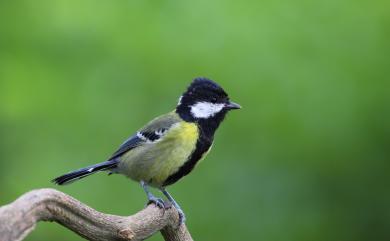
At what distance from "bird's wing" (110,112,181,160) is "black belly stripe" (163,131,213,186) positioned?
24 centimetres

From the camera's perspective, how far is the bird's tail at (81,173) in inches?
142

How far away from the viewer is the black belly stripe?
397cm

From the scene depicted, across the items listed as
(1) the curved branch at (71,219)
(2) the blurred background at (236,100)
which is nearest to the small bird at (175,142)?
(1) the curved branch at (71,219)

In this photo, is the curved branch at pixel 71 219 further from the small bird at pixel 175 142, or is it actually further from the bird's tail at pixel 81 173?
the small bird at pixel 175 142

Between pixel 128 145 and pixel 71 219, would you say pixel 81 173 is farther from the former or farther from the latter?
pixel 71 219

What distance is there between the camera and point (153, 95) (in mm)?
5527

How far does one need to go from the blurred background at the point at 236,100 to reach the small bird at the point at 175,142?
1.09m

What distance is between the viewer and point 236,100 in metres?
5.38

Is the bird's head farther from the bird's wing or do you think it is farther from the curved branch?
the curved branch

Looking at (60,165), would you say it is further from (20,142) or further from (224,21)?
(224,21)

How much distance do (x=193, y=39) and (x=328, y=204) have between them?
1.72m

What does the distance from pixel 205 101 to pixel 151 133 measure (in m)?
0.40

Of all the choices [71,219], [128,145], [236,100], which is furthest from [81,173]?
[236,100]

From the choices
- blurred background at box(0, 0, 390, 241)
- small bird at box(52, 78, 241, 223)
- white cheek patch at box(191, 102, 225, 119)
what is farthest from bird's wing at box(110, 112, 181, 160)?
blurred background at box(0, 0, 390, 241)
